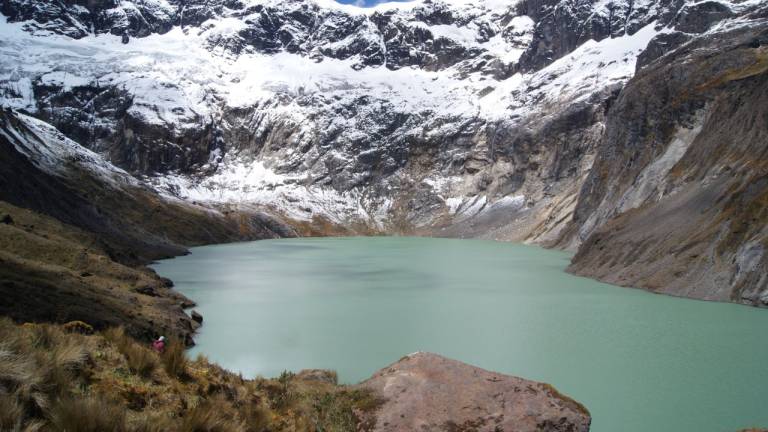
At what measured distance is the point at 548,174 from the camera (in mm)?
154125

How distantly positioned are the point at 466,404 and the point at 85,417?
8092mm

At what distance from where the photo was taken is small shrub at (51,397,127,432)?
17.7 ft

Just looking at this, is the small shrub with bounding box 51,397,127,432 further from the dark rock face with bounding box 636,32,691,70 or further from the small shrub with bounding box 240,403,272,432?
the dark rock face with bounding box 636,32,691,70

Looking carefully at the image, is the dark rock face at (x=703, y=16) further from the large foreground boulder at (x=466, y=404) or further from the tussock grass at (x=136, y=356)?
the tussock grass at (x=136, y=356)

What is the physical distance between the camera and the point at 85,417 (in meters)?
5.50

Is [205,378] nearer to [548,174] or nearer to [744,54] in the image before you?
[744,54]

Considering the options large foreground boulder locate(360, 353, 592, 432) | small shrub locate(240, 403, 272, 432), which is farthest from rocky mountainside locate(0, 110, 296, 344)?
large foreground boulder locate(360, 353, 592, 432)

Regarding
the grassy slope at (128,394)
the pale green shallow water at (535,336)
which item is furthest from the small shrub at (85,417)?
the pale green shallow water at (535,336)

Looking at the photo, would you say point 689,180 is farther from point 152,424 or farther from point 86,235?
point 152,424

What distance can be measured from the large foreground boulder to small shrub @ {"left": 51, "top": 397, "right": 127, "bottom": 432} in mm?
6369

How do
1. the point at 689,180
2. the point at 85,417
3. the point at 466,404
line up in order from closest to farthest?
the point at 85,417
the point at 466,404
the point at 689,180

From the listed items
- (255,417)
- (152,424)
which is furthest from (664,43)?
(152,424)

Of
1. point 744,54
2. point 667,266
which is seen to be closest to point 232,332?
point 667,266

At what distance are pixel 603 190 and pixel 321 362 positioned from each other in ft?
245
